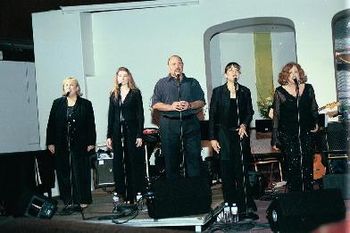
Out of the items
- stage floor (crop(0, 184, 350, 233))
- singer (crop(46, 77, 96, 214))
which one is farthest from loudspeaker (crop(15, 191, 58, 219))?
singer (crop(46, 77, 96, 214))

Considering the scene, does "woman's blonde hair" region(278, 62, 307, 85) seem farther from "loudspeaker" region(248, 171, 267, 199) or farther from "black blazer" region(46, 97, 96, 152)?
"black blazer" region(46, 97, 96, 152)

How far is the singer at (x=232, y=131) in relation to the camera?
4.90m

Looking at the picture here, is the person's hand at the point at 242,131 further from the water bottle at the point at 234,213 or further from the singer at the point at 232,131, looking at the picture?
the water bottle at the point at 234,213

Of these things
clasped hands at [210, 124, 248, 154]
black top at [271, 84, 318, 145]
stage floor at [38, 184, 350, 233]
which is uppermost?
black top at [271, 84, 318, 145]

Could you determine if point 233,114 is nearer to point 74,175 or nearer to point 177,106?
point 177,106

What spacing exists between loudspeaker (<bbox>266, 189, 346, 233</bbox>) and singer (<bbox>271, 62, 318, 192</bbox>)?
111cm

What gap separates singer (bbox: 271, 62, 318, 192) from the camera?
4.92 meters

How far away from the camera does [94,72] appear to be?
921cm

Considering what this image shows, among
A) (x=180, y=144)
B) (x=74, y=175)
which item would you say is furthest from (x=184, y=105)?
(x=74, y=175)

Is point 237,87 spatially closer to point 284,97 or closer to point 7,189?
point 284,97

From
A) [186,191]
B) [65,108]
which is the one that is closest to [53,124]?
[65,108]

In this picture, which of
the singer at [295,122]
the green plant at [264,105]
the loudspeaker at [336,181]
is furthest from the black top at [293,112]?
the green plant at [264,105]

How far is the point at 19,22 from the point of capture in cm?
954

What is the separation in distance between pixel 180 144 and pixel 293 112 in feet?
3.76
